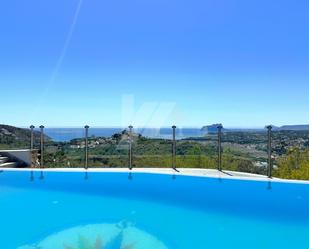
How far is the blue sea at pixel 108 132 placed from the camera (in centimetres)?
1066

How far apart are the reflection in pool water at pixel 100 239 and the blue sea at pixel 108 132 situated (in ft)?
14.8

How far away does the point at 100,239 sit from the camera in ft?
18.2

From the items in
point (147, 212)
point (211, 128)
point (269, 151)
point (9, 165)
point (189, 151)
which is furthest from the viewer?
point (9, 165)

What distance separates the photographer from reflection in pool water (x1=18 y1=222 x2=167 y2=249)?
17.7ft

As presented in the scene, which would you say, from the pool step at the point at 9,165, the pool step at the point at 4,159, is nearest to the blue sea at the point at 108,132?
the pool step at the point at 9,165

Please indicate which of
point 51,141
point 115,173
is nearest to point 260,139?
point 115,173

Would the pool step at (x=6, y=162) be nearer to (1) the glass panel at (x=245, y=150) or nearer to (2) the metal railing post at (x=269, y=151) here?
(1) the glass panel at (x=245, y=150)

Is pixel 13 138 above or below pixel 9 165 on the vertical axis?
above

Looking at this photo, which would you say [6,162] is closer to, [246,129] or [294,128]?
[246,129]

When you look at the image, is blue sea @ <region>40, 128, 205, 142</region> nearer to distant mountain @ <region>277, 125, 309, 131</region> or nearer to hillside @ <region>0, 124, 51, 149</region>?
hillside @ <region>0, 124, 51, 149</region>

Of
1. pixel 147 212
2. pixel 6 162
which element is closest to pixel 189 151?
pixel 147 212

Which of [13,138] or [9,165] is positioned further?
[13,138]

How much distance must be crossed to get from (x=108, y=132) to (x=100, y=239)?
5.69 metres

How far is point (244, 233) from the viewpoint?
614 centimetres
